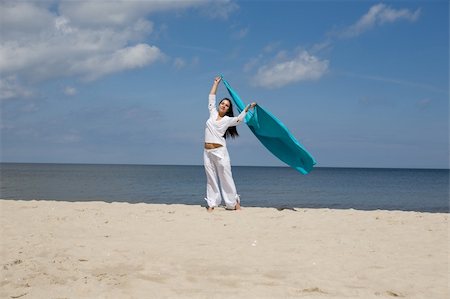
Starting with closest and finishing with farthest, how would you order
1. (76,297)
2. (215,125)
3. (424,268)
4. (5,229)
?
(76,297) → (424,268) → (5,229) → (215,125)

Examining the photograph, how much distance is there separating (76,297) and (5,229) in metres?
3.27

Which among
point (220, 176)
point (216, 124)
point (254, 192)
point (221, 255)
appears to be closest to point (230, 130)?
point (216, 124)

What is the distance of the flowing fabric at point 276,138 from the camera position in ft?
31.3

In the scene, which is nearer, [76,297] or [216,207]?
[76,297]

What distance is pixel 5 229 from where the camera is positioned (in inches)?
267

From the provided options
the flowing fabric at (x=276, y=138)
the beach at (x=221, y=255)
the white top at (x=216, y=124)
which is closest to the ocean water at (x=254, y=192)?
the flowing fabric at (x=276, y=138)

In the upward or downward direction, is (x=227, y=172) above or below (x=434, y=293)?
above

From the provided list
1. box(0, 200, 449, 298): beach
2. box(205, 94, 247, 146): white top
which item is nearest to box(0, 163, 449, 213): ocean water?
box(205, 94, 247, 146): white top

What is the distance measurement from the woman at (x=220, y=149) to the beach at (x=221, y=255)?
81 cm

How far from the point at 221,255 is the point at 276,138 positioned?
4799mm

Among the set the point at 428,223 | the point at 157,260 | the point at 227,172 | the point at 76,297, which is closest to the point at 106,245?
the point at 157,260

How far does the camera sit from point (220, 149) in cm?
901

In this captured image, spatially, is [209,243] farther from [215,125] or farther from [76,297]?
[215,125]

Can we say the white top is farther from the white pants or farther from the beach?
the beach
